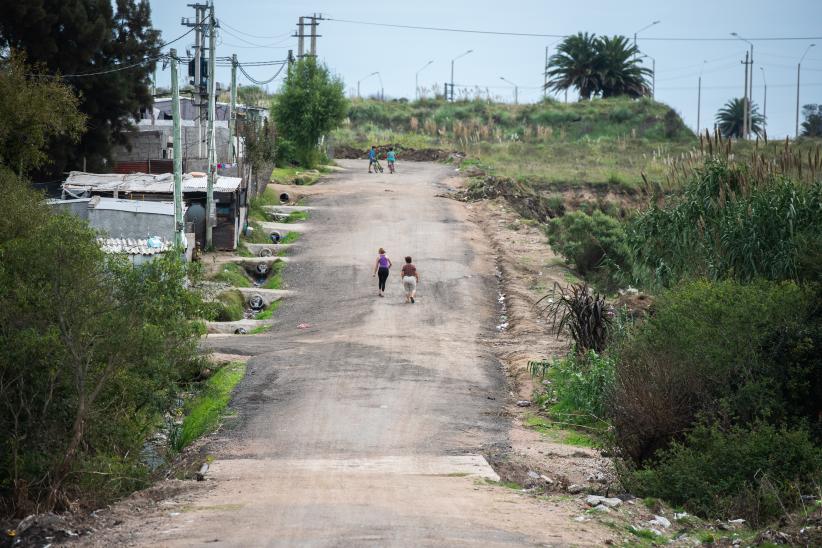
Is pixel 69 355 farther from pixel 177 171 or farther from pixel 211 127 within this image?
pixel 211 127

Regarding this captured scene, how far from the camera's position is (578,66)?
85.1 m

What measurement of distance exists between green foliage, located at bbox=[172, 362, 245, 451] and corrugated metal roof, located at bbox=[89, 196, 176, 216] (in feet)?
32.2

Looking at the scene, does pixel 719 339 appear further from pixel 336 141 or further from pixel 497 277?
pixel 336 141

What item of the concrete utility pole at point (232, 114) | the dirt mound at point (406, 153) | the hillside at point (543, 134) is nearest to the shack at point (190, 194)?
the concrete utility pole at point (232, 114)

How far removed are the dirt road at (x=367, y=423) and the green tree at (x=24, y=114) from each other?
827 centimetres

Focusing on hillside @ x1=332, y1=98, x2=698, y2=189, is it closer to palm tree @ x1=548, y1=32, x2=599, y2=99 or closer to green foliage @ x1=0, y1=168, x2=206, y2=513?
palm tree @ x1=548, y1=32, x2=599, y2=99

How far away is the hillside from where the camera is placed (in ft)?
189

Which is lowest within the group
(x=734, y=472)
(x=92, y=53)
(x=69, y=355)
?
(x=734, y=472)

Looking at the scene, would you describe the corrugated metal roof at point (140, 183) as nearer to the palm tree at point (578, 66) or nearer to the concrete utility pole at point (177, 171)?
the concrete utility pole at point (177, 171)

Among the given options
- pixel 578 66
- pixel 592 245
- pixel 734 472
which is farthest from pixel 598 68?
pixel 734 472

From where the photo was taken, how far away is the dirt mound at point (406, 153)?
204 ft

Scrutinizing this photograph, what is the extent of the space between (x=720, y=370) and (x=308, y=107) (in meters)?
39.9

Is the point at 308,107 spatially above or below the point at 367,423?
above

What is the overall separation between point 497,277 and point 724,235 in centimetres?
1270
